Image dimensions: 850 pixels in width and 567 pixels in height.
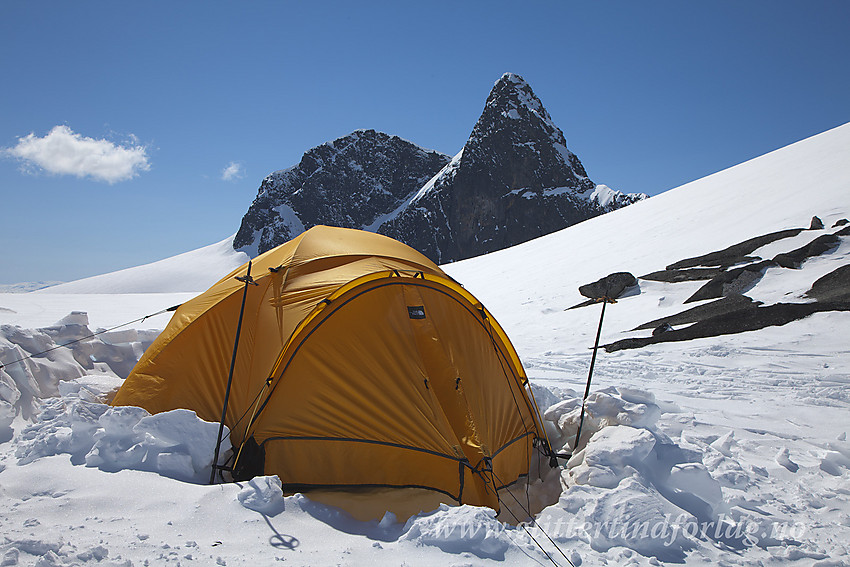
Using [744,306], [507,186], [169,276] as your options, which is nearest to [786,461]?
[744,306]

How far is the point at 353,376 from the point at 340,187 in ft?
464

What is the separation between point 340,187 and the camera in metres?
141

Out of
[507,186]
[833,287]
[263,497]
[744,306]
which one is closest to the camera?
[263,497]

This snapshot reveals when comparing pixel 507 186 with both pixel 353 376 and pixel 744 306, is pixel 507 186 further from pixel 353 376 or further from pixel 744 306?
pixel 353 376

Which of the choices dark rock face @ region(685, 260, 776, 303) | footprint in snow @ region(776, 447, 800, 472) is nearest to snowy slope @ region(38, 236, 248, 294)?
dark rock face @ region(685, 260, 776, 303)

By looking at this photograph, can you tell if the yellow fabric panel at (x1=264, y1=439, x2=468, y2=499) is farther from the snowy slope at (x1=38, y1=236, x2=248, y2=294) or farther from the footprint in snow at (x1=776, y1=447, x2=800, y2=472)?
the snowy slope at (x1=38, y1=236, x2=248, y2=294)

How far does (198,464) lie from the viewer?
3.71 m

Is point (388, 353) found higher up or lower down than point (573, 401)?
higher up

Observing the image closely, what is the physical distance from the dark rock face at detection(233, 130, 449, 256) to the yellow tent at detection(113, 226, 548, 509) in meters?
125

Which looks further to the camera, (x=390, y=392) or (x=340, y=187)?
(x=340, y=187)

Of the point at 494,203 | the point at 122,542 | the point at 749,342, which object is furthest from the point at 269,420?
the point at 494,203

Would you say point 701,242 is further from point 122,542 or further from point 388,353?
point 122,542

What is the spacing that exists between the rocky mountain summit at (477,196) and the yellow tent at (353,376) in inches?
3649

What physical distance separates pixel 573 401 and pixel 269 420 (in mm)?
2891
